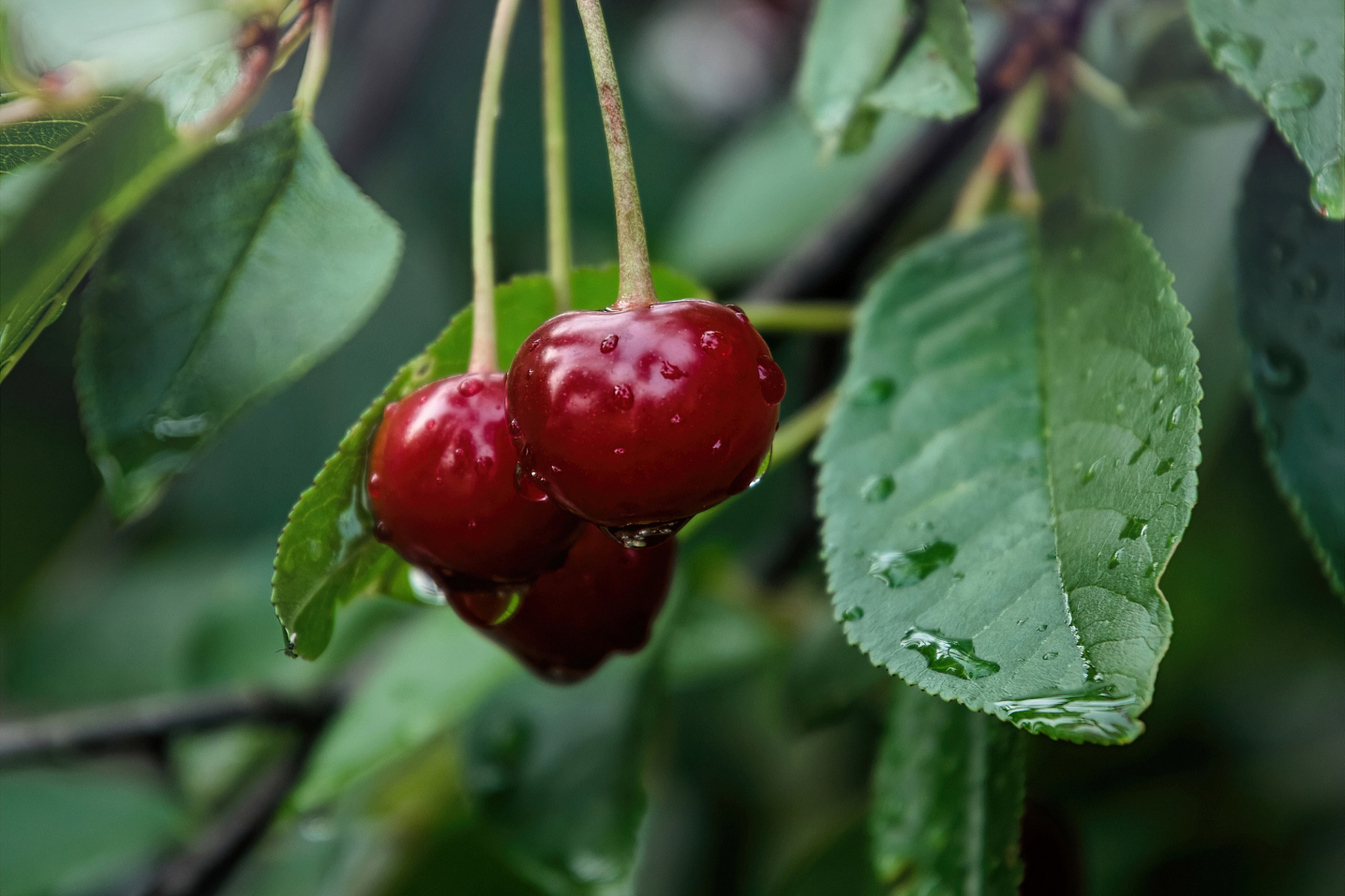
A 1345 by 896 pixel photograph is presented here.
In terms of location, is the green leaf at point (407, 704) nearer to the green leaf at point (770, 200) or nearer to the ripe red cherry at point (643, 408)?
the ripe red cherry at point (643, 408)

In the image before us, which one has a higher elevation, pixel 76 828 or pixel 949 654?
pixel 949 654

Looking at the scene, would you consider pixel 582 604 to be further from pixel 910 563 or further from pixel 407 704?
pixel 407 704

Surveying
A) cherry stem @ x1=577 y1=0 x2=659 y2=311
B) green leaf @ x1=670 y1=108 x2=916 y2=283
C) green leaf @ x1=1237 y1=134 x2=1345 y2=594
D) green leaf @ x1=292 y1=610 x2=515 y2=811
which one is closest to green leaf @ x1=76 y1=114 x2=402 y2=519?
cherry stem @ x1=577 y1=0 x2=659 y2=311

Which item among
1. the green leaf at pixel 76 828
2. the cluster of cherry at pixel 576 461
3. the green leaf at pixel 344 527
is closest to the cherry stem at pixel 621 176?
the cluster of cherry at pixel 576 461

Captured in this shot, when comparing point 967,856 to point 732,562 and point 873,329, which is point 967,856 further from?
point 732,562

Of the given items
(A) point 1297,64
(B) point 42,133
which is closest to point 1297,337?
(A) point 1297,64

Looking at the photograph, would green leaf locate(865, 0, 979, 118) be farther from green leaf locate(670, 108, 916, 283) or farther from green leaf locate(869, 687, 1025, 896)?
green leaf locate(670, 108, 916, 283)

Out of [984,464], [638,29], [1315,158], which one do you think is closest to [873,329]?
[984,464]
